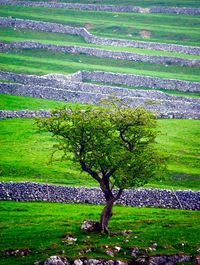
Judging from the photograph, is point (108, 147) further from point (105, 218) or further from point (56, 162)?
point (56, 162)

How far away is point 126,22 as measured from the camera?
15762 centimetres

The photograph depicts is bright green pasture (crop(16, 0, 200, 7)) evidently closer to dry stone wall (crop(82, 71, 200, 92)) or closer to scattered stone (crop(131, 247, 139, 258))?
dry stone wall (crop(82, 71, 200, 92))

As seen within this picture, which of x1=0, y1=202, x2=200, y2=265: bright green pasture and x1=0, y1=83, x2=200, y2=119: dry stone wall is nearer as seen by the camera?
x1=0, y1=202, x2=200, y2=265: bright green pasture

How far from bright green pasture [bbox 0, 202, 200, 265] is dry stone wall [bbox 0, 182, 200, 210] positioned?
1.14 m

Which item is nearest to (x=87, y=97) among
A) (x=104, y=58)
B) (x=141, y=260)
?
(x=104, y=58)

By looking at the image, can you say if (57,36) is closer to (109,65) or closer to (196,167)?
(109,65)

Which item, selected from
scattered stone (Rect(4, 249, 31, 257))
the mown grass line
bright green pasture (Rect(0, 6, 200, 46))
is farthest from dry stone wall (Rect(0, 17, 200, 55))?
scattered stone (Rect(4, 249, 31, 257))

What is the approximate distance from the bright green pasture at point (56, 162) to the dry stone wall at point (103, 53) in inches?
1438

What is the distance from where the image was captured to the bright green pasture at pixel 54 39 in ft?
434

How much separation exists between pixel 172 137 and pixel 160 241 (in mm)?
35858

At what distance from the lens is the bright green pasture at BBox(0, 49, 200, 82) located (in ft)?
387

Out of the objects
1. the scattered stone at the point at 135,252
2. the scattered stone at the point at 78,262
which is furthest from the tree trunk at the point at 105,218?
the scattered stone at the point at 78,262

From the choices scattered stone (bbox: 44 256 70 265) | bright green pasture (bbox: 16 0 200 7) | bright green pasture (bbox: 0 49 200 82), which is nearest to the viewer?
scattered stone (bbox: 44 256 70 265)

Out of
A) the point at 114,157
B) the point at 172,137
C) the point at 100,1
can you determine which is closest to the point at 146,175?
the point at 114,157
